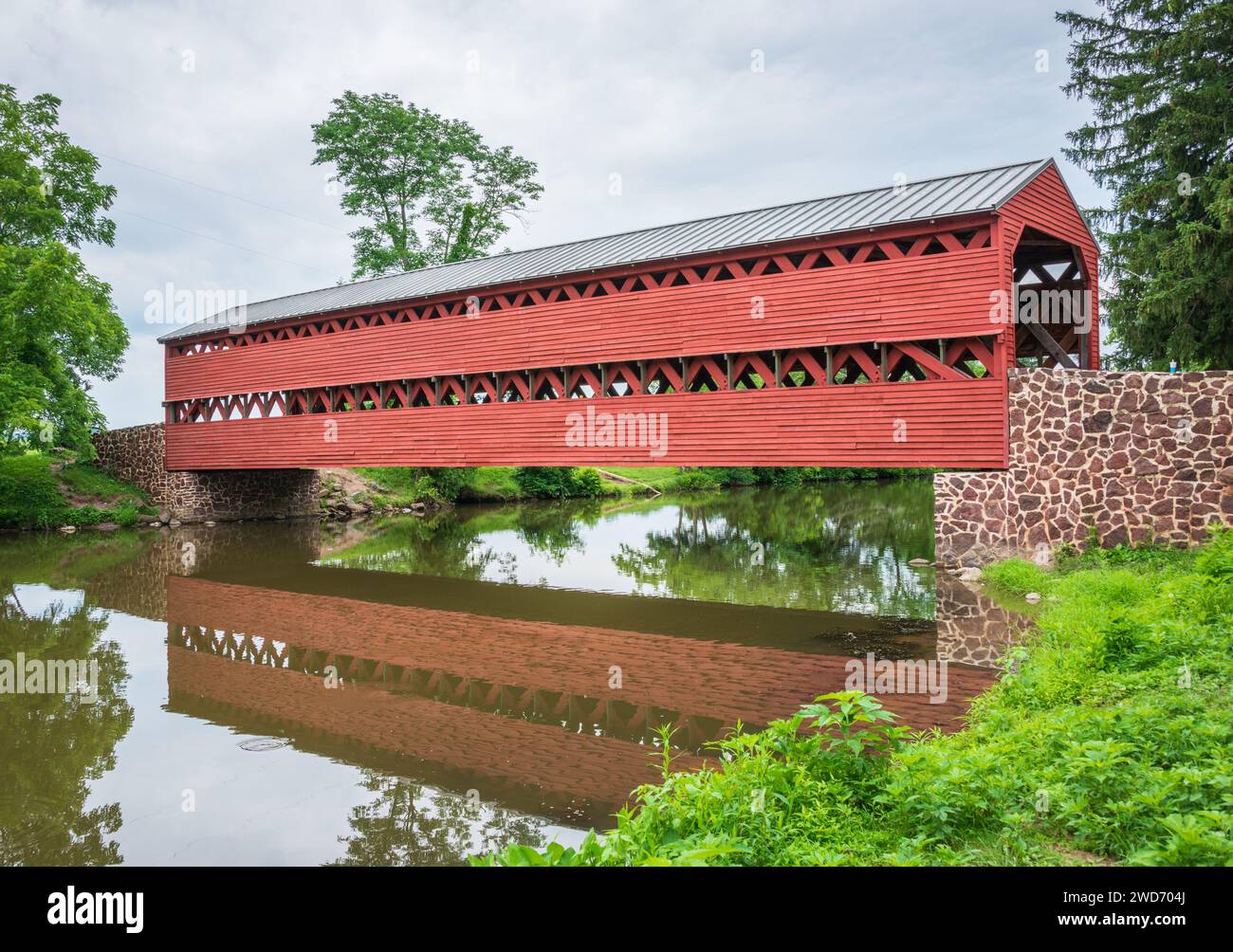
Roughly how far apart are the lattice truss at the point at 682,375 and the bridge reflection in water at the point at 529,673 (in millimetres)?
4170

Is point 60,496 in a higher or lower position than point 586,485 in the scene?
lower

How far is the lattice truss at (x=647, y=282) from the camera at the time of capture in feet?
46.0

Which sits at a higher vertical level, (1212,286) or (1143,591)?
(1212,286)

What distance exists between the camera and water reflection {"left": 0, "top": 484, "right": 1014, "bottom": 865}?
5.39 metres

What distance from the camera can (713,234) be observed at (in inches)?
655

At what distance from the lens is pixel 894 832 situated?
3877 millimetres

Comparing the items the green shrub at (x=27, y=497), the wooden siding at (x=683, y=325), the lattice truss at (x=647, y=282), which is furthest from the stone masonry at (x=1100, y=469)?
the green shrub at (x=27, y=497)

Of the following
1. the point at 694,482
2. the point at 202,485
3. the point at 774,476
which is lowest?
the point at 202,485

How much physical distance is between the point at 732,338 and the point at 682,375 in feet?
4.43

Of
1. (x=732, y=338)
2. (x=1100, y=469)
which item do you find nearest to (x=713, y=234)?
(x=732, y=338)

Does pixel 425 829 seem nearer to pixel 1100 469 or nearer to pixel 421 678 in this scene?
pixel 421 678
